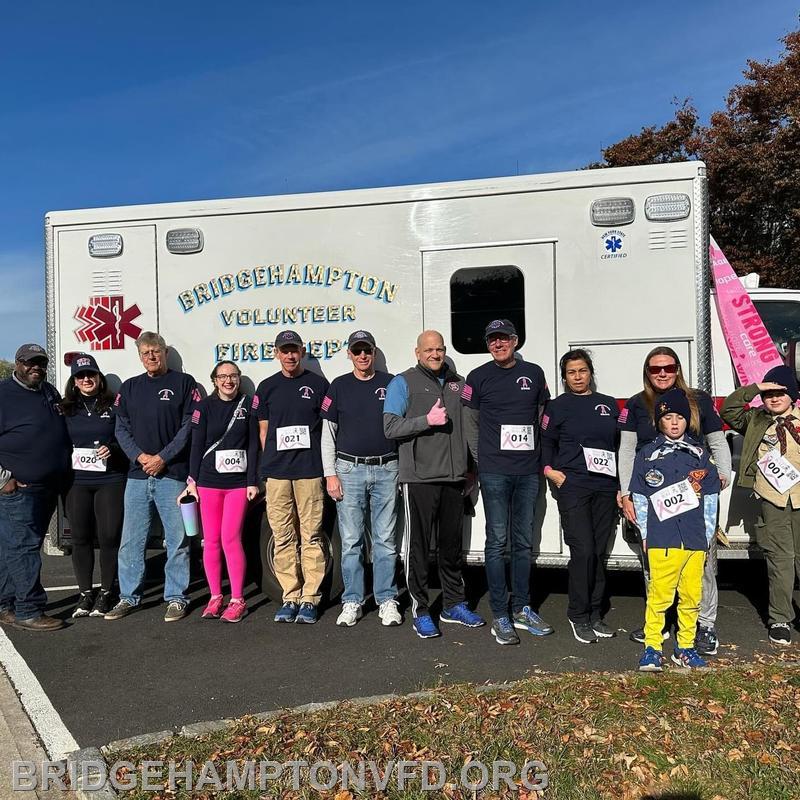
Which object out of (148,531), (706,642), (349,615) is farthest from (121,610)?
(706,642)

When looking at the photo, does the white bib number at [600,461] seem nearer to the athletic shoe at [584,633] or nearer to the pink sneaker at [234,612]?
the athletic shoe at [584,633]

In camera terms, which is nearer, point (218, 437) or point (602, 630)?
point (602, 630)

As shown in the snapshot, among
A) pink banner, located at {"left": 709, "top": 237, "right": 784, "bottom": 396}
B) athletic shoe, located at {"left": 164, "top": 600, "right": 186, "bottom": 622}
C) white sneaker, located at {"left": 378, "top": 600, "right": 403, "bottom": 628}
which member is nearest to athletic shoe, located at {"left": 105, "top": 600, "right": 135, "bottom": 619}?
athletic shoe, located at {"left": 164, "top": 600, "right": 186, "bottom": 622}

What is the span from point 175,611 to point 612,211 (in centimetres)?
415

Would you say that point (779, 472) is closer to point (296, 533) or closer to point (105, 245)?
point (296, 533)

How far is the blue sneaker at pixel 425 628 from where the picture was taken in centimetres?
473

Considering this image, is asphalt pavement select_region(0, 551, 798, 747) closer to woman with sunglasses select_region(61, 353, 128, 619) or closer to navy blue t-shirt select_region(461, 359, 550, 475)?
woman with sunglasses select_region(61, 353, 128, 619)

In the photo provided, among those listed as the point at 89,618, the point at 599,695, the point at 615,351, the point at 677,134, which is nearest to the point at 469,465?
the point at 615,351

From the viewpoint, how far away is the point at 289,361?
5070 millimetres

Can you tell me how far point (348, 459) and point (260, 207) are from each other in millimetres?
2062

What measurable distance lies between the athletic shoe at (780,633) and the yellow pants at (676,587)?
78 cm

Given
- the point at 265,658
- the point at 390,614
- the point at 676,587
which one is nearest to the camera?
the point at 676,587

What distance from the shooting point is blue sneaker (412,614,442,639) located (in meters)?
4.73

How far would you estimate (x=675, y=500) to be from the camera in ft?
13.5
